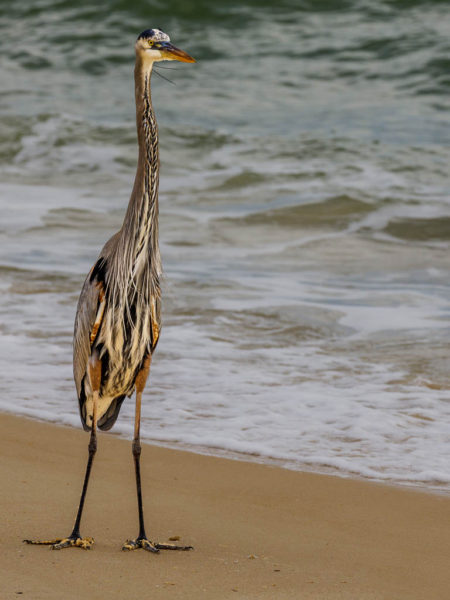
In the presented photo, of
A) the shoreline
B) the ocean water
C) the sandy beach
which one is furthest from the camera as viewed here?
the ocean water

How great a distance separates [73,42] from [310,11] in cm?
473

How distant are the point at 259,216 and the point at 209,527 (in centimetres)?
757

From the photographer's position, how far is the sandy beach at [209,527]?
9.68 feet

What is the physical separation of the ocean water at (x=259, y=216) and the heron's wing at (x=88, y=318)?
1130mm

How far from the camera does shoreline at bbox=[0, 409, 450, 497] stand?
406cm

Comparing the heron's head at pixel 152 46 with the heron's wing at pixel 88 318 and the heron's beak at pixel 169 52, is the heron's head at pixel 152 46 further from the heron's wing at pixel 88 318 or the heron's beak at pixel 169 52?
the heron's wing at pixel 88 318

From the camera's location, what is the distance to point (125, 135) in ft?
47.1

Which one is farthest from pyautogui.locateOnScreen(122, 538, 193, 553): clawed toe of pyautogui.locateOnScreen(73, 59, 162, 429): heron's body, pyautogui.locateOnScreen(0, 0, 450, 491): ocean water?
pyautogui.locateOnScreen(0, 0, 450, 491): ocean water

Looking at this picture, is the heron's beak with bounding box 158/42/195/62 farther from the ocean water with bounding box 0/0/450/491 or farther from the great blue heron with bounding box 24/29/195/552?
the ocean water with bounding box 0/0/450/491

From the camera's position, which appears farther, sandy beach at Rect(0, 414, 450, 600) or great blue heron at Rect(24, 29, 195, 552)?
great blue heron at Rect(24, 29, 195, 552)

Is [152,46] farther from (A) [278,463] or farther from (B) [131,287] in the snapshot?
(A) [278,463]

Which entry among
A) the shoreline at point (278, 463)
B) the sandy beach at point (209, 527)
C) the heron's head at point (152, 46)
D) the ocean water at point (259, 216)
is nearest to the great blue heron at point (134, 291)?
the heron's head at point (152, 46)

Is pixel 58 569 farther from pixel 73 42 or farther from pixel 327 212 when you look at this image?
pixel 73 42

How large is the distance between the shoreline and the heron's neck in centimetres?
132
